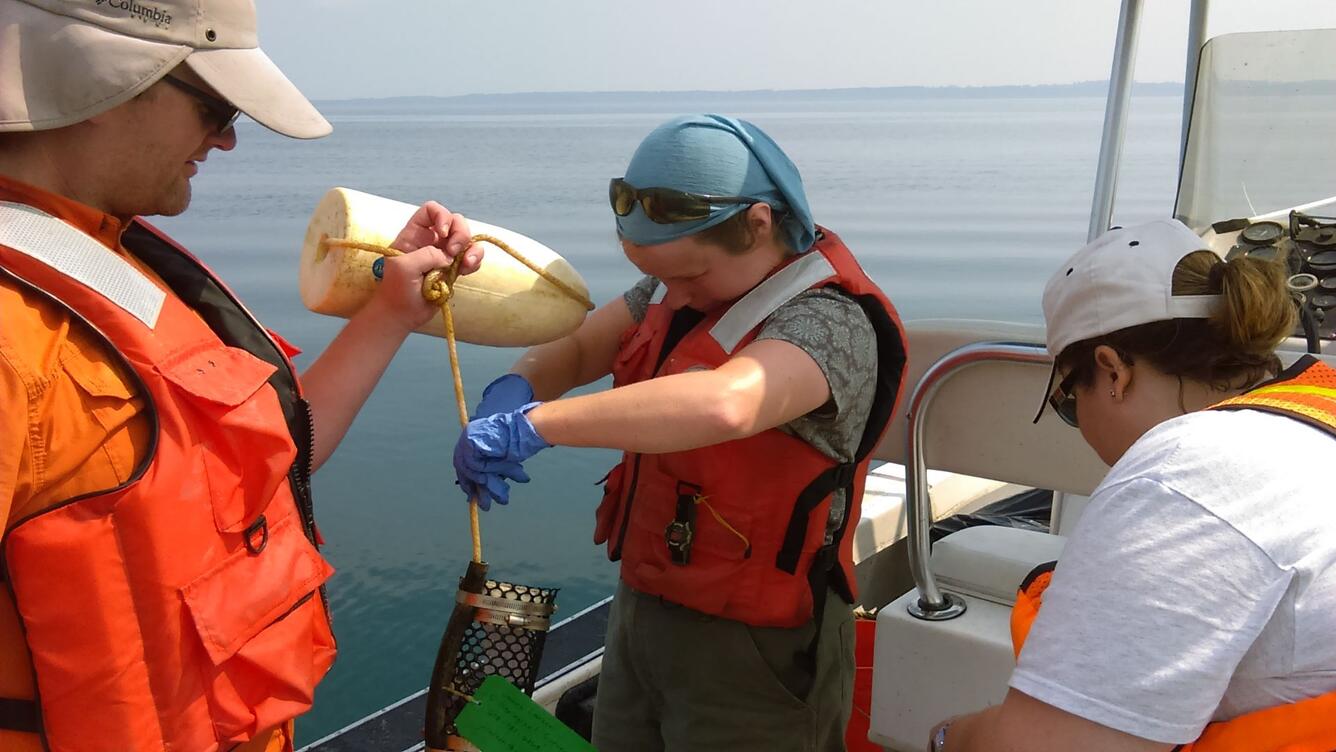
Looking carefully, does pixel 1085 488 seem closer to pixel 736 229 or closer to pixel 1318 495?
pixel 736 229

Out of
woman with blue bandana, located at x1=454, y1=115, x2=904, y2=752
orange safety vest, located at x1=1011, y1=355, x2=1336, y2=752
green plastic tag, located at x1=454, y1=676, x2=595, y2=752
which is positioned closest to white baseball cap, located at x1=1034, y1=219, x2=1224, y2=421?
orange safety vest, located at x1=1011, y1=355, x2=1336, y2=752

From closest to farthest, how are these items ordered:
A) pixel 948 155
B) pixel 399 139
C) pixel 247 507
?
pixel 247 507 → pixel 399 139 → pixel 948 155

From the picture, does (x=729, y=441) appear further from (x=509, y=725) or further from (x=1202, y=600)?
(x=1202, y=600)

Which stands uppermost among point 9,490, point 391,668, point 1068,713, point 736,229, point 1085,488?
point 736,229

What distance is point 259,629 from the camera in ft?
4.82

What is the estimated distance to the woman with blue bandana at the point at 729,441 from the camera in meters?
1.78

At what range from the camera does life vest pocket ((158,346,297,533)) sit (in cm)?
138

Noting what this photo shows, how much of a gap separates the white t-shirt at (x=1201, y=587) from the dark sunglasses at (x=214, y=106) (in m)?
1.12

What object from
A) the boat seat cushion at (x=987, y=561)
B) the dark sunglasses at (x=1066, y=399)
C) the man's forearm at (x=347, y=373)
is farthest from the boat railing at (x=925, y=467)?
the man's forearm at (x=347, y=373)

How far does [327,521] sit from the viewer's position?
555cm

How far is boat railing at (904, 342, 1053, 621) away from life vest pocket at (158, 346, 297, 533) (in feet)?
4.83

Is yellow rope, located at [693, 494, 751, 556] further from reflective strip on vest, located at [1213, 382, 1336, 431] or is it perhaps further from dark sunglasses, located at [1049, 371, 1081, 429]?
reflective strip on vest, located at [1213, 382, 1336, 431]

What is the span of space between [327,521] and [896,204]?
13469 millimetres

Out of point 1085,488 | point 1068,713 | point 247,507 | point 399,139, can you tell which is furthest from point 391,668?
point 399,139
